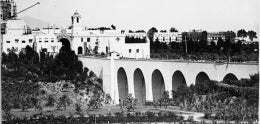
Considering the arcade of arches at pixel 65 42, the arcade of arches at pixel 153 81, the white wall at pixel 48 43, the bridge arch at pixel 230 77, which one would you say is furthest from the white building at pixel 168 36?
the bridge arch at pixel 230 77

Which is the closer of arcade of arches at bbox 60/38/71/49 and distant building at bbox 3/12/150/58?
distant building at bbox 3/12/150/58

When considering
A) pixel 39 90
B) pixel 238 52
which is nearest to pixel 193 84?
pixel 39 90

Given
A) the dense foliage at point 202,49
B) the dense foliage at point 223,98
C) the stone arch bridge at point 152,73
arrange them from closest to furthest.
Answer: the dense foliage at point 223,98 → the stone arch bridge at point 152,73 → the dense foliage at point 202,49

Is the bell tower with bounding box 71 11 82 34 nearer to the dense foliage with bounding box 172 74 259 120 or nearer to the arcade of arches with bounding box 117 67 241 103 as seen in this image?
the arcade of arches with bounding box 117 67 241 103

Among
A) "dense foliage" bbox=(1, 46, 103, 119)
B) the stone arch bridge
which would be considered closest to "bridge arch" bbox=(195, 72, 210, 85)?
the stone arch bridge

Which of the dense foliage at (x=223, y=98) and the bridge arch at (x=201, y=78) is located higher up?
the bridge arch at (x=201, y=78)

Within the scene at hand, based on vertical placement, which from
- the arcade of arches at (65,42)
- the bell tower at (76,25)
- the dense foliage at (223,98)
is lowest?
the dense foliage at (223,98)

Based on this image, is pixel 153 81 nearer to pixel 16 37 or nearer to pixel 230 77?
pixel 230 77

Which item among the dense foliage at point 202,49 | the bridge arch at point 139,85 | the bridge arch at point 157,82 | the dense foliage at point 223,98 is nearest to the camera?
the dense foliage at point 223,98

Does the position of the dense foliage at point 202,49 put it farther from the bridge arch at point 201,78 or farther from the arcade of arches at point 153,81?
the bridge arch at point 201,78
